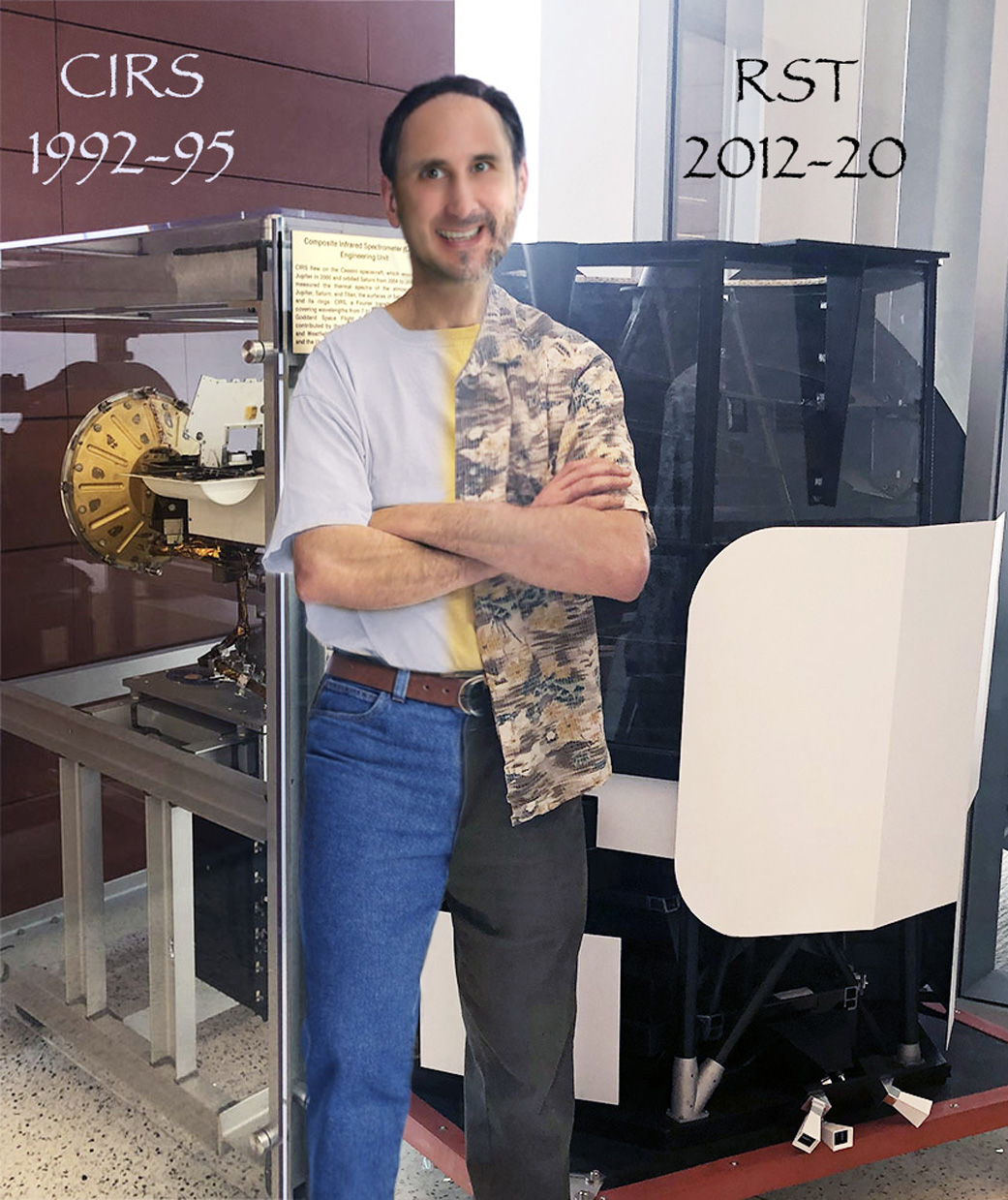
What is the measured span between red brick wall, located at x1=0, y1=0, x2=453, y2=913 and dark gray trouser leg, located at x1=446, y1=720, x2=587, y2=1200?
0.65m

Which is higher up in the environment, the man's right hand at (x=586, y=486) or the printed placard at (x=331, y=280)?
the printed placard at (x=331, y=280)

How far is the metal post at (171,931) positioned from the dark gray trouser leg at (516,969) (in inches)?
24.8

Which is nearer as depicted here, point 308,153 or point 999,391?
point 999,391

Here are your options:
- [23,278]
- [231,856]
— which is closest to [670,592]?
[231,856]

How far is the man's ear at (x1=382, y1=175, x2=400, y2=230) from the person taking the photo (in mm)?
1289

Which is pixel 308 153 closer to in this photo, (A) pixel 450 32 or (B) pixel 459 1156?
(A) pixel 450 32

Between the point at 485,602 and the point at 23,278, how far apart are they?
122cm

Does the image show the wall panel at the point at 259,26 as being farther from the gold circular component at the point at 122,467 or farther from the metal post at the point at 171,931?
the metal post at the point at 171,931

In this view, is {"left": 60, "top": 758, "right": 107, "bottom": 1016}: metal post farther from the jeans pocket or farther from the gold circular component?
the jeans pocket

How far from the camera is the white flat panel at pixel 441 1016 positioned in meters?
1.81

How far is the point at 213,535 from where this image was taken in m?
1.79

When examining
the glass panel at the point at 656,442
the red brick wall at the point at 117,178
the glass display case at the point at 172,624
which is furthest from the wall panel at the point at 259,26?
the glass panel at the point at 656,442

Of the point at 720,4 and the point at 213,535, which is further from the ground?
the point at 720,4

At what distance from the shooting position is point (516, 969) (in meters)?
1.50
